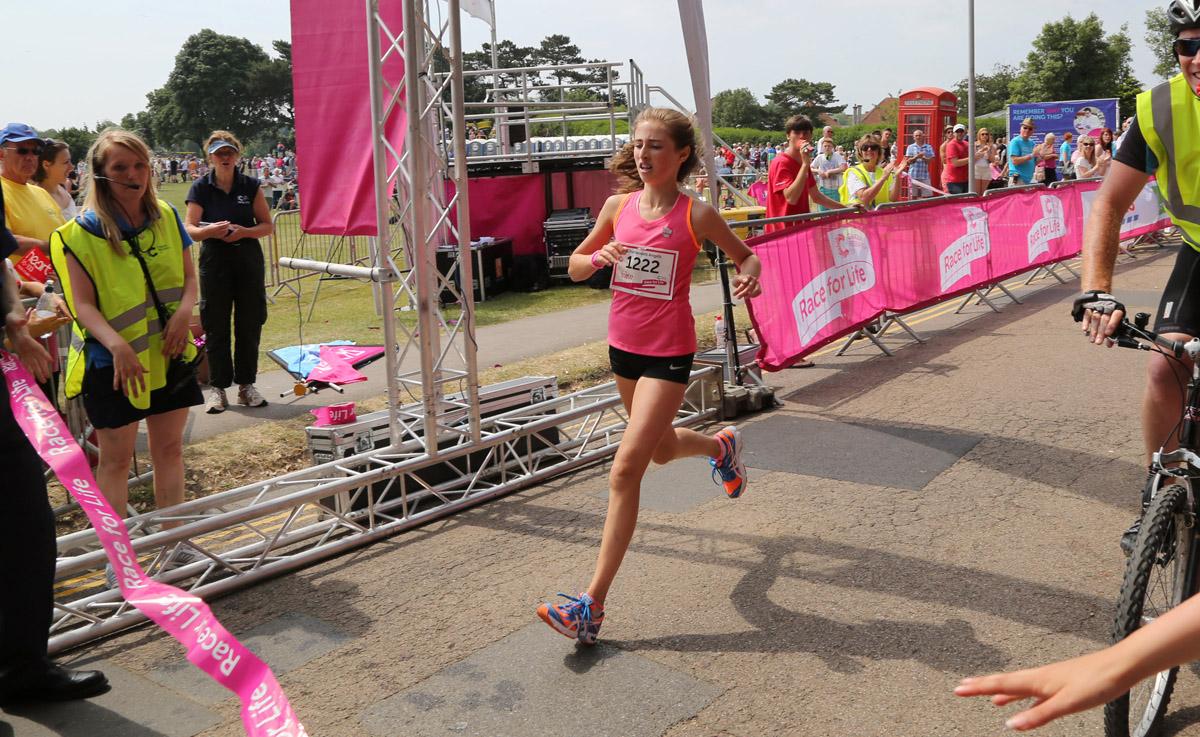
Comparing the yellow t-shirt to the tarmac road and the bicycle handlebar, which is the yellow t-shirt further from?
the bicycle handlebar

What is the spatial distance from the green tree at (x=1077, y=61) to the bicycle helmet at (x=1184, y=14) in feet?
257

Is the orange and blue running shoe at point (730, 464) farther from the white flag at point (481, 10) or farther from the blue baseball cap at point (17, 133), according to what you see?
the white flag at point (481, 10)

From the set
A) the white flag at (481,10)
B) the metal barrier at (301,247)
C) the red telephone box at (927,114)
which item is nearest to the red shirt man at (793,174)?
the white flag at (481,10)

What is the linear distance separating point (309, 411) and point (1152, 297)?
9937 mm

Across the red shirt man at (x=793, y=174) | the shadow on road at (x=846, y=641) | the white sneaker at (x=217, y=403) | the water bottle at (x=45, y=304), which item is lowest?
the shadow on road at (x=846, y=641)

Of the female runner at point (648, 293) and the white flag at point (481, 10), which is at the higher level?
the white flag at point (481, 10)

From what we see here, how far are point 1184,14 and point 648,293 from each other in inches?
82.3

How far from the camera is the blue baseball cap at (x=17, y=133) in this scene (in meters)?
6.04

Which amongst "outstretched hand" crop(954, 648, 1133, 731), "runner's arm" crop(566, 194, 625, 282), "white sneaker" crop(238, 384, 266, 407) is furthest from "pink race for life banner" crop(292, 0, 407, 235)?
"outstretched hand" crop(954, 648, 1133, 731)

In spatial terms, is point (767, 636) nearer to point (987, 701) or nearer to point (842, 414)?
point (987, 701)

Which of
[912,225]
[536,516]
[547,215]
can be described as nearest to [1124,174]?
[536,516]

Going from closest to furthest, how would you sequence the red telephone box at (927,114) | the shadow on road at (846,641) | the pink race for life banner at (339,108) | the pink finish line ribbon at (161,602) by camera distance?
the pink finish line ribbon at (161,602) → the shadow on road at (846,641) → the pink race for life banner at (339,108) → the red telephone box at (927,114)

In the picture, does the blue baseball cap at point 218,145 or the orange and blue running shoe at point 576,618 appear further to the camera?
the blue baseball cap at point 218,145

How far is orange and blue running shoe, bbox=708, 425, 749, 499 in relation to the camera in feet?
16.5
